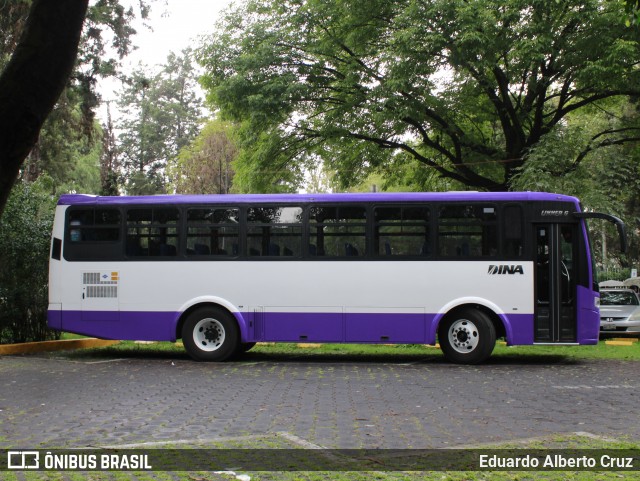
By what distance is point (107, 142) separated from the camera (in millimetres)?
53531

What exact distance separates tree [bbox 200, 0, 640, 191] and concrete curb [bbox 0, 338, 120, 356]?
8870 millimetres

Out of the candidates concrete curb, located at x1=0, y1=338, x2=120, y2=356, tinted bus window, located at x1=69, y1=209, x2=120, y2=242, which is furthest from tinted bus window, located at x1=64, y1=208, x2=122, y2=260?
concrete curb, located at x1=0, y1=338, x2=120, y2=356

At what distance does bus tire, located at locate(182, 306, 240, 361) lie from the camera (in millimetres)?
15203

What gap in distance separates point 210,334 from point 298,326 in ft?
5.74

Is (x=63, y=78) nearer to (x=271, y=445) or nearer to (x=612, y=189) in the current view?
(x=271, y=445)

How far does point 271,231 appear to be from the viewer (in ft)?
50.5

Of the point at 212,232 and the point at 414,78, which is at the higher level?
the point at 414,78

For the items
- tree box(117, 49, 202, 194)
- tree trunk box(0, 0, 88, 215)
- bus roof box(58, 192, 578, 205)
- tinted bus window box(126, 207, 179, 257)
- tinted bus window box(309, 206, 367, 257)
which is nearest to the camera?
tree trunk box(0, 0, 88, 215)

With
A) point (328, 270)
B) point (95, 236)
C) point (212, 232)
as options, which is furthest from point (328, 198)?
point (95, 236)

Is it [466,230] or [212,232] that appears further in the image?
[212,232]

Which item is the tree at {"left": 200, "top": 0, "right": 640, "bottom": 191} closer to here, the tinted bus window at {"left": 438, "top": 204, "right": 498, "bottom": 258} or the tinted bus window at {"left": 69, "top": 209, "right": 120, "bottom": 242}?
the tinted bus window at {"left": 438, "top": 204, "right": 498, "bottom": 258}

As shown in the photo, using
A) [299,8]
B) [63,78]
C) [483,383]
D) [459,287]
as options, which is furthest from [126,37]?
[63,78]

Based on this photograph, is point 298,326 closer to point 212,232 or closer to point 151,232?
point 212,232

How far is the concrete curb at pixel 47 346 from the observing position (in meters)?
16.4
